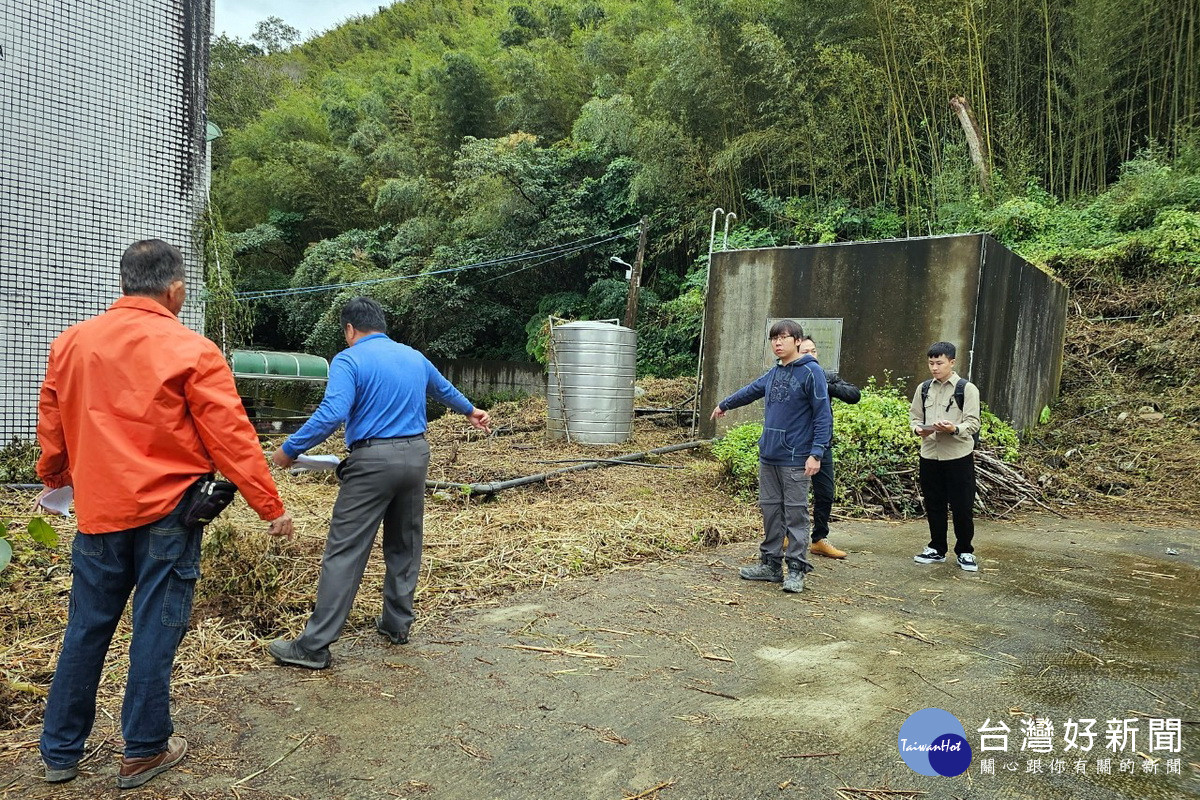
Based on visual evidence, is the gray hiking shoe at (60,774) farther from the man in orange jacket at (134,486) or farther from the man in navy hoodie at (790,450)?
the man in navy hoodie at (790,450)

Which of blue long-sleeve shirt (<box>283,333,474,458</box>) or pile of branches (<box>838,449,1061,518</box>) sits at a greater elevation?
blue long-sleeve shirt (<box>283,333,474,458</box>)

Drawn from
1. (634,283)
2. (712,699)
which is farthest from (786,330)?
(634,283)

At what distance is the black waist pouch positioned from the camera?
2.27 meters

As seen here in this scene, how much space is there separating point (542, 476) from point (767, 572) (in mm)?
3301

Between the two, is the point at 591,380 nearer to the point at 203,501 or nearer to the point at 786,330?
the point at 786,330

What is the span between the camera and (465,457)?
8922mm

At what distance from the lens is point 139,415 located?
7.28 feet

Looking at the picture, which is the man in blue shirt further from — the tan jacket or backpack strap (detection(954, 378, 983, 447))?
backpack strap (detection(954, 378, 983, 447))

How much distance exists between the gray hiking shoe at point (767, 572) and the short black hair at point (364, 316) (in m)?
2.67

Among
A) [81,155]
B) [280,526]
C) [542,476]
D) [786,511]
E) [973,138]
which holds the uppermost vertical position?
[973,138]

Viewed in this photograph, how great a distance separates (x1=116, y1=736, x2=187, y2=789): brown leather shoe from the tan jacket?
4.43 metres

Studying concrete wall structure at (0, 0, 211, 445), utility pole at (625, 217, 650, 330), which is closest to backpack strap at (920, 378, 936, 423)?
concrete wall structure at (0, 0, 211, 445)

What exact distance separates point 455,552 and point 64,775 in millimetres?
2759

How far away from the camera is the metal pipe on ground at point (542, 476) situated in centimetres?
665
